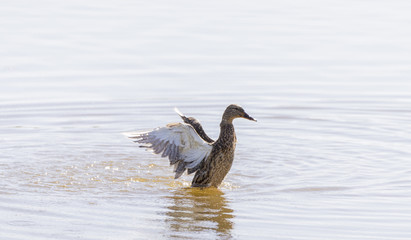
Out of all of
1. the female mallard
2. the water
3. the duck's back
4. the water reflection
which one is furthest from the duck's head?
the water reflection

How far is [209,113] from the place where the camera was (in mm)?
13039

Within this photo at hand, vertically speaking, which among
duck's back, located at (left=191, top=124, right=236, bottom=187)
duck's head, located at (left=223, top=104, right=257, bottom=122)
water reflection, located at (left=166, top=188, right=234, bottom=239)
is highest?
duck's head, located at (left=223, top=104, right=257, bottom=122)

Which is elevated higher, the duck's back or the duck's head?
the duck's head

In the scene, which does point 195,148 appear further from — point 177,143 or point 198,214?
point 198,214

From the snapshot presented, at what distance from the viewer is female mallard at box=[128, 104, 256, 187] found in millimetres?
9305

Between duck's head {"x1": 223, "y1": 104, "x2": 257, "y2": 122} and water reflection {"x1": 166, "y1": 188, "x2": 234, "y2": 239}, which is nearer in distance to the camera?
water reflection {"x1": 166, "y1": 188, "x2": 234, "y2": 239}

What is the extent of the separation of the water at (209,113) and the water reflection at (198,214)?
0.02 metres

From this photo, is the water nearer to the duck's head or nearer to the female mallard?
the female mallard

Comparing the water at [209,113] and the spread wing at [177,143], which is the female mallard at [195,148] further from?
the water at [209,113]

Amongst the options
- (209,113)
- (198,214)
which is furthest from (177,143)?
(209,113)

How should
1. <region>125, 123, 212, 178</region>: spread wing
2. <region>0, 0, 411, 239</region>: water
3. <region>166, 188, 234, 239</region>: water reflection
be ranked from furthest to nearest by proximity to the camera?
<region>125, 123, 212, 178</region>: spread wing < <region>0, 0, 411, 239</region>: water < <region>166, 188, 234, 239</region>: water reflection

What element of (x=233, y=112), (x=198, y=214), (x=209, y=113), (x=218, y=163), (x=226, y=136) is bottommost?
(x=198, y=214)

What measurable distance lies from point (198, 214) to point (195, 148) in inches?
49.2

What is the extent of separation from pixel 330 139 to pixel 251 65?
3.89 m
